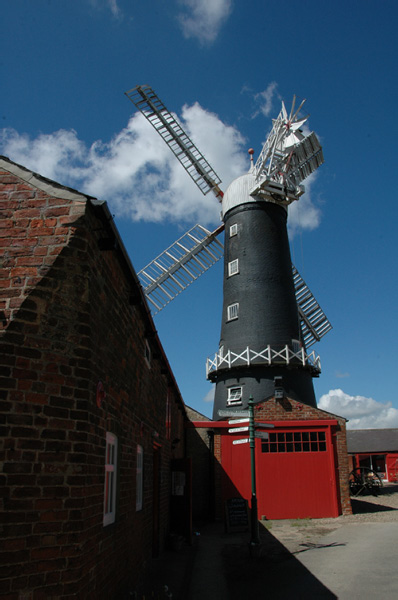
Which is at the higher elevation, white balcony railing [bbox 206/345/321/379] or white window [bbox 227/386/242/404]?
white balcony railing [bbox 206/345/321/379]

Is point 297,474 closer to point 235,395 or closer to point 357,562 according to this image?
point 235,395

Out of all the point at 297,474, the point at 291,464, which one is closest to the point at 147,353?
the point at 291,464

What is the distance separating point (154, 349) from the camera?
9.41 meters

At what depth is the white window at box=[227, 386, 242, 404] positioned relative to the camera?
1870 cm

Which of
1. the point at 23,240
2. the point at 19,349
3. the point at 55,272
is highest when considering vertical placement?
the point at 23,240

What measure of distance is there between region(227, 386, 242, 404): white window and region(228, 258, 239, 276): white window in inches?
194

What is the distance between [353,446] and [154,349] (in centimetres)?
3394

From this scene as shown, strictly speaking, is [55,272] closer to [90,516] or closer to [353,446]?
[90,516]

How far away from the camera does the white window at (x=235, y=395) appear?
1870 centimetres

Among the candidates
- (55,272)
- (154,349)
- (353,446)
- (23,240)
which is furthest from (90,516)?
(353,446)

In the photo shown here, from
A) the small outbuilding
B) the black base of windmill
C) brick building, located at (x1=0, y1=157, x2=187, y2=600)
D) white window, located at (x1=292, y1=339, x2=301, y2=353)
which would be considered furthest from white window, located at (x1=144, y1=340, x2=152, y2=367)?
the small outbuilding

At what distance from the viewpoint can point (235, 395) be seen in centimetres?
1888

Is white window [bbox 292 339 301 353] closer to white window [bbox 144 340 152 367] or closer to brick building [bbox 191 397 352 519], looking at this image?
brick building [bbox 191 397 352 519]

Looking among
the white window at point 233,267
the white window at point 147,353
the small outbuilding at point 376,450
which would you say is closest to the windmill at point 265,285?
the white window at point 233,267
